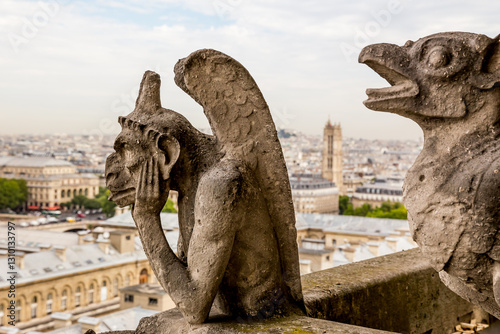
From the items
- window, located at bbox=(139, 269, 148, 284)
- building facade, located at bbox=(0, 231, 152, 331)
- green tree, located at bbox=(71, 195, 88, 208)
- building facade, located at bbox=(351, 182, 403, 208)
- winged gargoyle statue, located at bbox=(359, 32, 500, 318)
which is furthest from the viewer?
building facade, located at bbox=(351, 182, 403, 208)

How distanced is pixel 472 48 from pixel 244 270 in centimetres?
119

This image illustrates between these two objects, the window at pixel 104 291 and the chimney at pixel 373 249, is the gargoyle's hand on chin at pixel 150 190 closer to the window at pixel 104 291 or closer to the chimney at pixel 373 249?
the chimney at pixel 373 249

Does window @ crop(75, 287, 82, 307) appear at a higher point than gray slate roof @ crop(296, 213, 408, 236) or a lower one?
lower

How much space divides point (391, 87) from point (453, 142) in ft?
0.99

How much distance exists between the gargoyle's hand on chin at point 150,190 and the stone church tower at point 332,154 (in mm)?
71409

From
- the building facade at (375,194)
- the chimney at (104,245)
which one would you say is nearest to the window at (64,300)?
the chimney at (104,245)

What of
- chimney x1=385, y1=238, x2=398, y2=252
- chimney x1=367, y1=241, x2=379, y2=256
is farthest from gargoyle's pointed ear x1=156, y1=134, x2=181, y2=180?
chimney x1=385, y1=238, x2=398, y2=252

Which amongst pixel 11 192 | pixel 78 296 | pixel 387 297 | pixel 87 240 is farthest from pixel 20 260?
pixel 11 192

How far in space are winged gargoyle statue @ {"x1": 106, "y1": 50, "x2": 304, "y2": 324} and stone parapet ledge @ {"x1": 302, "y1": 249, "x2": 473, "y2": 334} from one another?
0.51 meters

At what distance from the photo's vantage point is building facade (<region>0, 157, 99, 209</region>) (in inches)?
1927

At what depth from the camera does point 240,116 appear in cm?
245

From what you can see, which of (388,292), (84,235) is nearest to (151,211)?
(388,292)

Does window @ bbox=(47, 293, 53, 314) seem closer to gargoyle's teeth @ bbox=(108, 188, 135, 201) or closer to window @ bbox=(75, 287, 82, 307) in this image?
window @ bbox=(75, 287, 82, 307)

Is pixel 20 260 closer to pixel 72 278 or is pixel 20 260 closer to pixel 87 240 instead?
pixel 72 278
